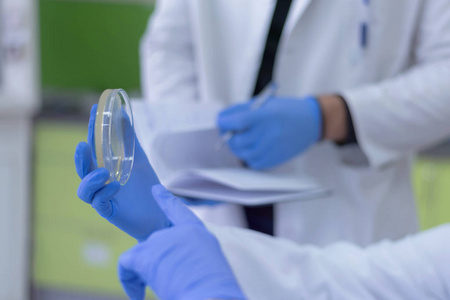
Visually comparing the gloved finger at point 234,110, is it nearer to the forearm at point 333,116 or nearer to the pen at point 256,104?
the pen at point 256,104

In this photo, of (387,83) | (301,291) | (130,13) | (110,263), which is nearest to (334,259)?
(301,291)

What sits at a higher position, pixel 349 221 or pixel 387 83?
pixel 387 83

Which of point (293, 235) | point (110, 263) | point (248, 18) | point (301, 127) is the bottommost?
point (110, 263)

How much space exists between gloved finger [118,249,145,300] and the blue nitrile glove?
0.04 meters

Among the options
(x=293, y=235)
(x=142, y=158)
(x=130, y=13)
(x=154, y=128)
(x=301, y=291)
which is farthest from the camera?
(x=130, y=13)

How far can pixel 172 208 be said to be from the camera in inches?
28.5

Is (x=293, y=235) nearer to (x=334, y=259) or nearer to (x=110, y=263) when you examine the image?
(x=334, y=259)

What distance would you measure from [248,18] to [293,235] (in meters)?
0.47

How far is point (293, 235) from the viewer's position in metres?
1.30

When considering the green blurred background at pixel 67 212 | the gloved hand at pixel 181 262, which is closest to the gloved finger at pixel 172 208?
the gloved hand at pixel 181 262

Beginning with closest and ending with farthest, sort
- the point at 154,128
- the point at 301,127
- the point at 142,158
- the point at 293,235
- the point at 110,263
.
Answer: the point at 142,158
the point at 154,128
the point at 301,127
the point at 293,235
the point at 110,263

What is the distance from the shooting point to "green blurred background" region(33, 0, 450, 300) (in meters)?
2.62

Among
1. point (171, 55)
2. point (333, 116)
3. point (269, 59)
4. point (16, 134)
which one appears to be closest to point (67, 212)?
point (16, 134)

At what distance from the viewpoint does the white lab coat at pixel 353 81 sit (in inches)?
47.7
